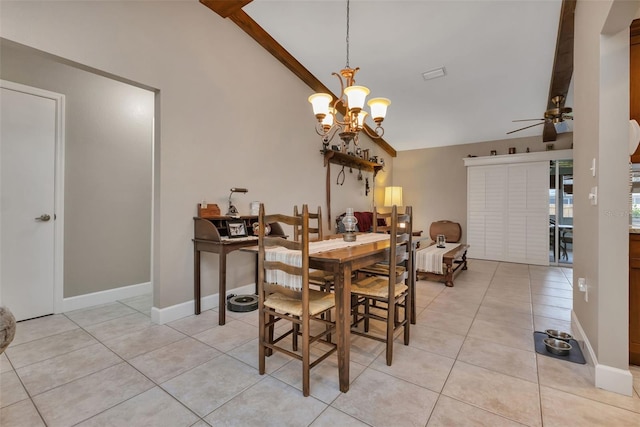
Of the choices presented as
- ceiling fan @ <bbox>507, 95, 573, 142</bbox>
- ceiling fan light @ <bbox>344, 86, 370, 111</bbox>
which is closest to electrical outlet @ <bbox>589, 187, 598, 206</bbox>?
ceiling fan light @ <bbox>344, 86, 370, 111</bbox>

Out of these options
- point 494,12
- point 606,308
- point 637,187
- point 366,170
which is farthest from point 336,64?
point 606,308

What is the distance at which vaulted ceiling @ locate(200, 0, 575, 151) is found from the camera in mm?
3031

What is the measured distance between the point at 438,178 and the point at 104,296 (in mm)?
6439

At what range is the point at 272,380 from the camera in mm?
1825

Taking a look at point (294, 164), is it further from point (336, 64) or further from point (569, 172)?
point (569, 172)

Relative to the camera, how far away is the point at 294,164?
4242 mm

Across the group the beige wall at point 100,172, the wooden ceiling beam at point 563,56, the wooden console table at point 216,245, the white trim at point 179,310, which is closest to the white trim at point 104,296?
the beige wall at point 100,172

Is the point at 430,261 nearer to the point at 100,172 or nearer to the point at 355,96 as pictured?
the point at 355,96

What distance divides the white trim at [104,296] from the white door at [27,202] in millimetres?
149

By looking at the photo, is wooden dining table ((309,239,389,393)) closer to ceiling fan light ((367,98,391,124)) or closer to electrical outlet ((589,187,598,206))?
ceiling fan light ((367,98,391,124))

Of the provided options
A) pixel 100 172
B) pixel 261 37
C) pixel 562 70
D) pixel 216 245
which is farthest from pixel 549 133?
pixel 100 172

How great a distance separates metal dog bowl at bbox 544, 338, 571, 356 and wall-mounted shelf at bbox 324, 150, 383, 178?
3.62m

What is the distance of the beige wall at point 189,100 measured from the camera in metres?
2.19

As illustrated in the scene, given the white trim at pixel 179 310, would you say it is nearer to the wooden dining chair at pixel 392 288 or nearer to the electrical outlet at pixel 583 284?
the wooden dining chair at pixel 392 288
